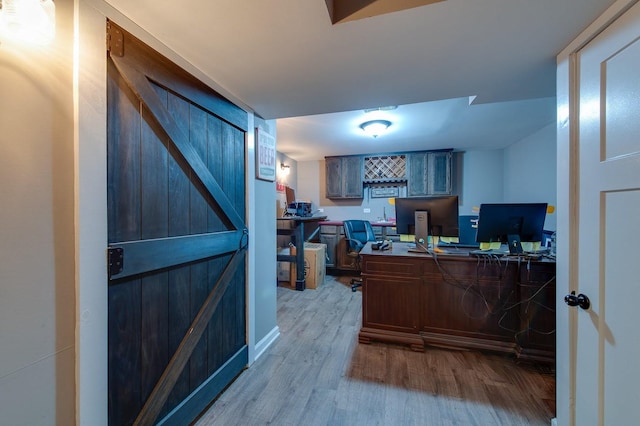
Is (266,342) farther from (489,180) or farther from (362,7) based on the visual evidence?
(489,180)

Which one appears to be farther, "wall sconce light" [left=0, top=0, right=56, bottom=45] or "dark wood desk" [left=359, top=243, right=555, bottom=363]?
"dark wood desk" [left=359, top=243, right=555, bottom=363]

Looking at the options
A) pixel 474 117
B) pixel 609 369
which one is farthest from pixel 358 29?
pixel 474 117

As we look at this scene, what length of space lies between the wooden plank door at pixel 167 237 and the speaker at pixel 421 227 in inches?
67.3

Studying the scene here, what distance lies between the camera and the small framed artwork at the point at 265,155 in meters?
2.14

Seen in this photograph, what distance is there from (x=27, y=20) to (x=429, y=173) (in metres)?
5.15

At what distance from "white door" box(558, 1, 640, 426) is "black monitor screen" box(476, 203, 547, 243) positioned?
93 cm

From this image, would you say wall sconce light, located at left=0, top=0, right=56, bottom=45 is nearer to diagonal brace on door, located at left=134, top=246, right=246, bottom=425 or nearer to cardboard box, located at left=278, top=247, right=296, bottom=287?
diagonal brace on door, located at left=134, top=246, right=246, bottom=425

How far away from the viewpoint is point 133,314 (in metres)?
1.13

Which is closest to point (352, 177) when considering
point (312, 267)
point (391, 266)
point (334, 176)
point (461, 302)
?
point (334, 176)

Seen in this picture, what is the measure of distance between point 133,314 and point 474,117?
3.88 m

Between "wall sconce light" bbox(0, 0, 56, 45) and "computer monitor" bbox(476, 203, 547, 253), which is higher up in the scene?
"wall sconce light" bbox(0, 0, 56, 45)

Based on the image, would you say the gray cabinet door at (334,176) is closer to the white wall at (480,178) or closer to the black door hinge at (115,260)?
the white wall at (480,178)

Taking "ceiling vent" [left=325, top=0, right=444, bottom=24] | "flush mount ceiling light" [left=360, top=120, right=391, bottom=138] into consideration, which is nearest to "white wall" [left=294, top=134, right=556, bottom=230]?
"flush mount ceiling light" [left=360, top=120, right=391, bottom=138]

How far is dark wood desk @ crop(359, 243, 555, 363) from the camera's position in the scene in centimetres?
197
